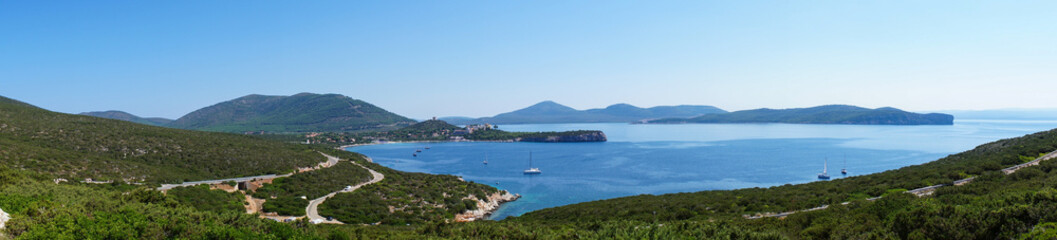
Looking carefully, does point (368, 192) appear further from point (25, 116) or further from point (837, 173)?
point (837, 173)

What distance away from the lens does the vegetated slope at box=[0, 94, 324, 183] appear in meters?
40.9

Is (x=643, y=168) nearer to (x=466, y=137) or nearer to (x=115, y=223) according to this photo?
(x=115, y=223)

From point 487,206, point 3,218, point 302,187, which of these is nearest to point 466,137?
point 487,206

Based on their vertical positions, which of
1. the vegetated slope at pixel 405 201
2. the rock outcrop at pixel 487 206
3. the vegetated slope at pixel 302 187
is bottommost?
the rock outcrop at pixel 487 206

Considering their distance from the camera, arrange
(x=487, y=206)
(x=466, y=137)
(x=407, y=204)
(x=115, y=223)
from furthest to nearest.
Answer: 1. (x=466, y=137)
2. (x=487, y=206)
3. (x=407, y=204)
4. (x=115, y=223)

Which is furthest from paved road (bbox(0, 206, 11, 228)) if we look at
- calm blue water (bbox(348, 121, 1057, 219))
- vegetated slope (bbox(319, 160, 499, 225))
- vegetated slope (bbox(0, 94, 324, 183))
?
calm blue water (bbox(348, 121, 1057, 219))

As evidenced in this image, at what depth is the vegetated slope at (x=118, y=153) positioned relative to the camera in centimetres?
4088

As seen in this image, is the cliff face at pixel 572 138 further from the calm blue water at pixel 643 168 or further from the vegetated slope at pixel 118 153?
the vegetated slope at pixel 118 153

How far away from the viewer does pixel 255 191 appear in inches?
1727

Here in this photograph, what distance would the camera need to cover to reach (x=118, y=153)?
49844mm

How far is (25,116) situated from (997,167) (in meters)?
97.1

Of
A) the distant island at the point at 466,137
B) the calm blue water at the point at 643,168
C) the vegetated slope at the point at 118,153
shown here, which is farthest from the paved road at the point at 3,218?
the distant island at the point at 466,137

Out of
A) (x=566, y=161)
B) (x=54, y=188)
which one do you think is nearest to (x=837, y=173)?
(x=566, y=161)

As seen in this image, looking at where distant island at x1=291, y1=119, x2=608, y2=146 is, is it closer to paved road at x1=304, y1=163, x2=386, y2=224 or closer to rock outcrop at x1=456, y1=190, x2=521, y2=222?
paved road at x1=304, y1=163, x2=386, y2=224
